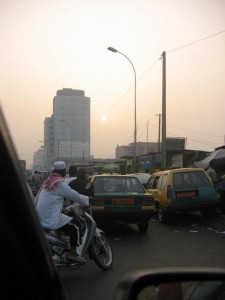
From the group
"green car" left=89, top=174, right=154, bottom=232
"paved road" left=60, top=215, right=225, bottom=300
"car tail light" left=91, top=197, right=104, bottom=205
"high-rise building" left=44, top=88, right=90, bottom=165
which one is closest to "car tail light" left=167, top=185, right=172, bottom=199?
"paved road" left=60, top=215, right=225, bottom=300

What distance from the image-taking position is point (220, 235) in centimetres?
1120

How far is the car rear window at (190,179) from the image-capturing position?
13852 millimetres

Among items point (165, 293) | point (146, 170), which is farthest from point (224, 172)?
point (146, 170)

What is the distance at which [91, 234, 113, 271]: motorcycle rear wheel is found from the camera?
7.33 metres

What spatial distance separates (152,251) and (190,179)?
5.11 metres

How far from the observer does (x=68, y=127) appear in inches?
3664

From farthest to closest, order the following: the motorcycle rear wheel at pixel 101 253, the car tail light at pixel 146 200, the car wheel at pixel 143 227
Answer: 1. the car wheel at pixel 143 227
2. the car tail light at pixel 146 200
3. the motorcycle rear wheel at pixel 101 253

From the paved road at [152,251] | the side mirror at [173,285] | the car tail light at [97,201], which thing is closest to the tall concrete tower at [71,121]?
the paved road at [152,251]

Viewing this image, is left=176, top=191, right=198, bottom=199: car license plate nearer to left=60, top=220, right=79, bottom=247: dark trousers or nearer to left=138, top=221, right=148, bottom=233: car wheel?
left=138, top=221, right=148, bottom=233: car wheel

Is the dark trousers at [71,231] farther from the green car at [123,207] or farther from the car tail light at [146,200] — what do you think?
the car tail light at [146,200]

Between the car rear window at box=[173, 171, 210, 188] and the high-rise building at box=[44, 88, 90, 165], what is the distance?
2551 inches

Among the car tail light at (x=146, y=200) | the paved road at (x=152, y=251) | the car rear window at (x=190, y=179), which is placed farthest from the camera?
the car rear window at (x=190, y=179)

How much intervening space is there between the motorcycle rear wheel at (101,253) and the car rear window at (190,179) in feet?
21.1

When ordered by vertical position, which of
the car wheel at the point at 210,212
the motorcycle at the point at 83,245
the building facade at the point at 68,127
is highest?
the building facade at the point at 68,127
